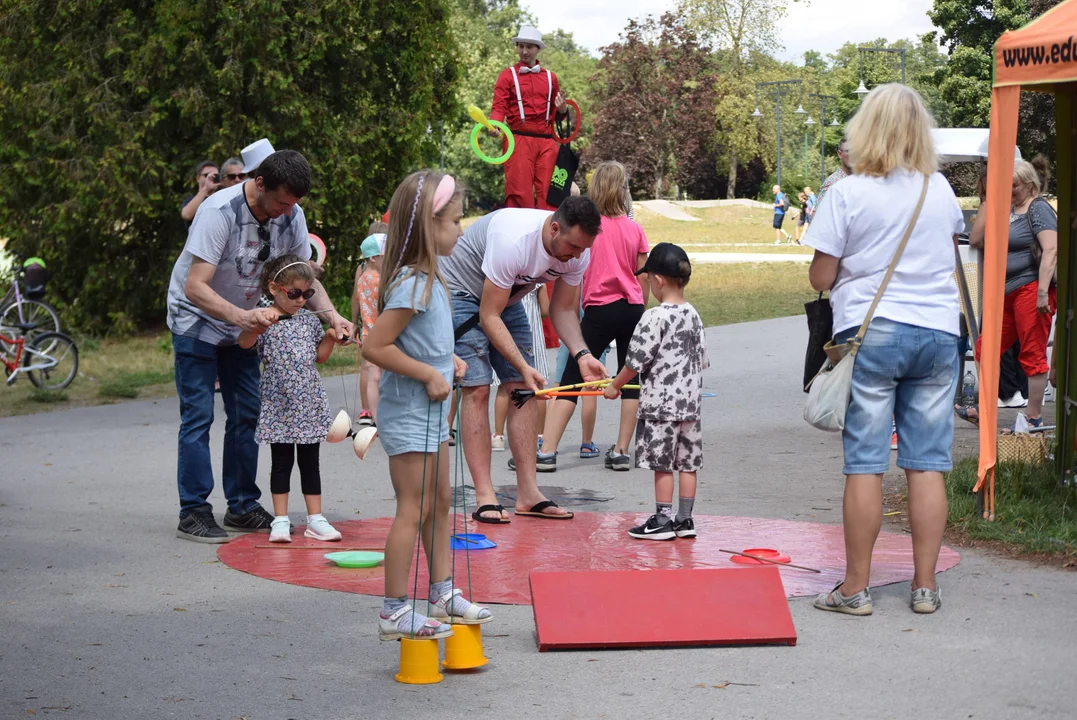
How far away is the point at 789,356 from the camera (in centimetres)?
1449

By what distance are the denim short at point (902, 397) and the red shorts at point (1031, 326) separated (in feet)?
14.6

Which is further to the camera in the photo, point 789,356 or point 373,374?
point 789,356

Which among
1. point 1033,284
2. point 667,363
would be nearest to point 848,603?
point 667,363

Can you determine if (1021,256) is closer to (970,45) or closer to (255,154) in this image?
(255,154)

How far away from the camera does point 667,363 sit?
21.1 ft

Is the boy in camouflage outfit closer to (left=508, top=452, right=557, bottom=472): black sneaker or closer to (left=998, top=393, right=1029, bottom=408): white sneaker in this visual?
(left=508, top=452, right=557, bottom=472): black sneaker

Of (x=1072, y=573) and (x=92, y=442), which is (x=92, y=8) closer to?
(x=92, y=442)

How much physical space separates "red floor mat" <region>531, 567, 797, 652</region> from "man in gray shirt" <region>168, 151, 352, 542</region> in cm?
203

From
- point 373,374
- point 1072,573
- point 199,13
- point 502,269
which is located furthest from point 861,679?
point 199,13

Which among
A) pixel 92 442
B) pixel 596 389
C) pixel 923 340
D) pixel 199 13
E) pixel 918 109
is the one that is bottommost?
pixel 92 442

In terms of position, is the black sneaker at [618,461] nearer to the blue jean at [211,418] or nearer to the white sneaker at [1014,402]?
the blue jean at [211,418]

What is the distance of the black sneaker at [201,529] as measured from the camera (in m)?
6.61

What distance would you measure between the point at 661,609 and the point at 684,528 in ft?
5.46

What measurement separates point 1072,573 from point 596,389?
254cm
